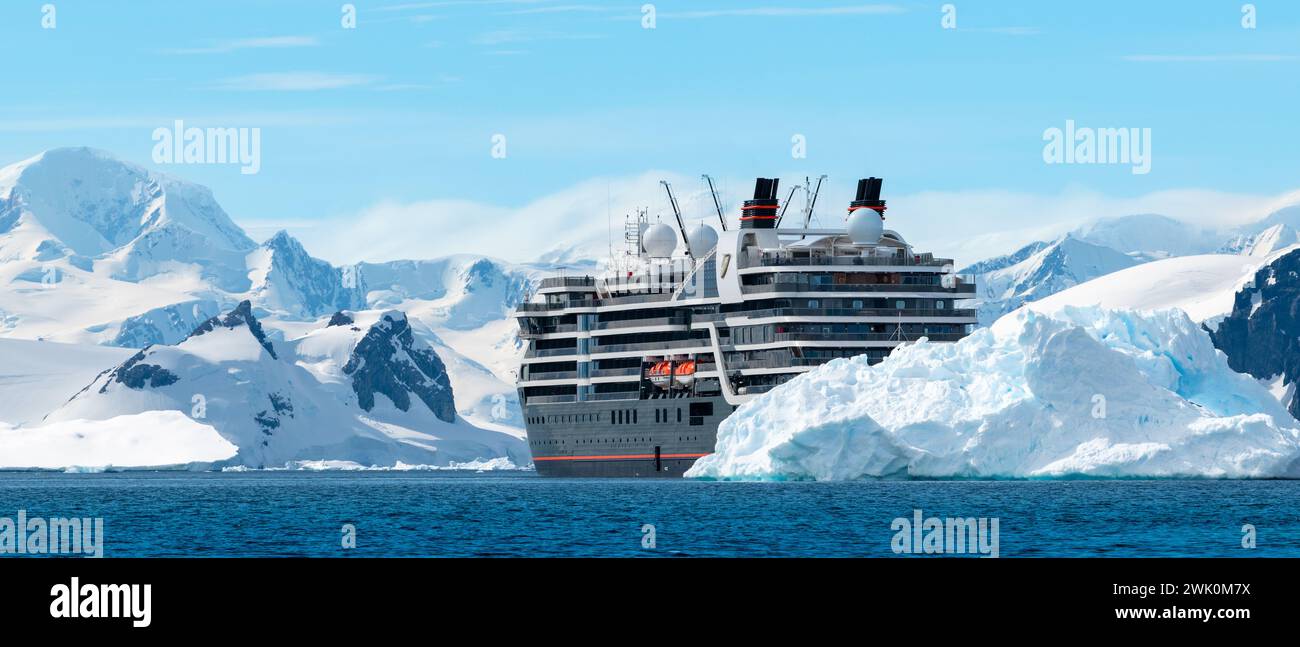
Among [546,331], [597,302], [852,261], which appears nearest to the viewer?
[852,261]

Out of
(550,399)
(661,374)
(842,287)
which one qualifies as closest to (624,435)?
(661,374)

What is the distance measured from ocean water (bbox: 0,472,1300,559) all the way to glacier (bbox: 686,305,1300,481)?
1298 millimetres

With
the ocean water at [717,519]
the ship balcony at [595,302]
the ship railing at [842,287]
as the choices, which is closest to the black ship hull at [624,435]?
the ship balcony at [595,302]

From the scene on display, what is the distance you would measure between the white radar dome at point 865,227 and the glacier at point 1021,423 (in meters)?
23.8

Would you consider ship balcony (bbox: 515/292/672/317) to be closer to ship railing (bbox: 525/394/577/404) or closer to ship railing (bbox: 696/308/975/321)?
ship railing (bbox: 525/394/577/404)

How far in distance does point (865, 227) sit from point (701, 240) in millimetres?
18267

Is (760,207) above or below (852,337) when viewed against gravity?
above

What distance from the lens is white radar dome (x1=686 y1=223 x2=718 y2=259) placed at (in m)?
131

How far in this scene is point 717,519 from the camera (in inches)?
2697

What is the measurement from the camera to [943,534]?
5694 cm

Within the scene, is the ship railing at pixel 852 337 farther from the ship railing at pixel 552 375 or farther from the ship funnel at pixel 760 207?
the ship railing at pixel 552 375

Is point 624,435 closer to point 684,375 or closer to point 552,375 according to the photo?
point 684,375

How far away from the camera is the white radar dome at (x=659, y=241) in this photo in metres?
133
